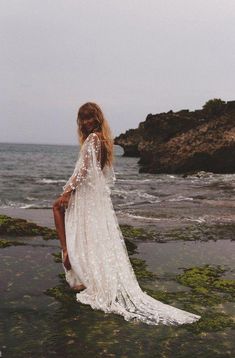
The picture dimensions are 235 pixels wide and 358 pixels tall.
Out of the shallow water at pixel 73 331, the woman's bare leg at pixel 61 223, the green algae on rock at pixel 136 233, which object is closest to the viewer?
the shallow water at pixel 73 331

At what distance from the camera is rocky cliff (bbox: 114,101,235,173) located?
157ft

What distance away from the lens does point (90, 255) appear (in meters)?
6.27

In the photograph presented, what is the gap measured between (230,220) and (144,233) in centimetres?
396

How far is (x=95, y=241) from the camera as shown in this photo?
20.7ft

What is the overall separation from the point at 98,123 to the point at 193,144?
4461 centimetres

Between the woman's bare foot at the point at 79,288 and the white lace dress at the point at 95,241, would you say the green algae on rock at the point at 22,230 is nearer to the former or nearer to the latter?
the woman's bare foot at the point at 79,288

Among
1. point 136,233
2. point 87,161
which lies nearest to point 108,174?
point 87,161

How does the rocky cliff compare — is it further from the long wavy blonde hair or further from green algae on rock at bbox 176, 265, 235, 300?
the long wavy blonde hair

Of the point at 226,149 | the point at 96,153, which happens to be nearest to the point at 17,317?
the point at 96,153

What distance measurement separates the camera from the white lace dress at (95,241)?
20.1 ft

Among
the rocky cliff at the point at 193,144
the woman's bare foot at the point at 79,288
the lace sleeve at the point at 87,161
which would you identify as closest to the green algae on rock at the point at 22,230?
the woman's bare foot at the point at 79,288

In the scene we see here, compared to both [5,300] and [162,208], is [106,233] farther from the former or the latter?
[162,208]

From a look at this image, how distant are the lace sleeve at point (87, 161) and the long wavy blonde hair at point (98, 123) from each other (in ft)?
0.47

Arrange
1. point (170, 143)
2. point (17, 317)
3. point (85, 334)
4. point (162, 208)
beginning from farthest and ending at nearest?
point (170, 143) < point (162, 208) < point (17, 317) < point (85, 334)
